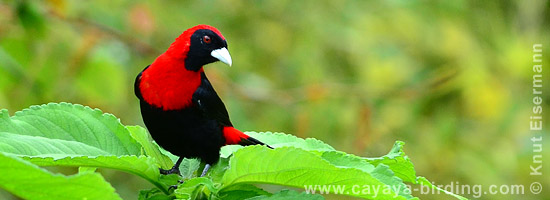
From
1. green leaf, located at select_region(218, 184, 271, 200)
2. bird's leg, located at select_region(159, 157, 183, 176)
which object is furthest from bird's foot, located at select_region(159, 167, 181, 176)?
green leaf, located at select_region(218, 184, 271, 200)

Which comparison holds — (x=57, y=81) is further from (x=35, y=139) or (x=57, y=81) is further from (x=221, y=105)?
(x=35, y=139)

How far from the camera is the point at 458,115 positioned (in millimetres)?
6680

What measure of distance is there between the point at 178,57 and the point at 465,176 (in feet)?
13.6

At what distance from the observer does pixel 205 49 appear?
7.98 feet

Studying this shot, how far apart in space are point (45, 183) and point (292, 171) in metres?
0.47

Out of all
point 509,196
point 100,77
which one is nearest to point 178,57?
point 100,77

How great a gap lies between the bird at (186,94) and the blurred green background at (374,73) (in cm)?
273

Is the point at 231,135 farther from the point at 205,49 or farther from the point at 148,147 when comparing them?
the point at 148,147

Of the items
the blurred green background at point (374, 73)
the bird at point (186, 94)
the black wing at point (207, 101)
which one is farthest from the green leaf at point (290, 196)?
the blurred green background at point (374, 73)

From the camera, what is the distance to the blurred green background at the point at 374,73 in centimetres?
579

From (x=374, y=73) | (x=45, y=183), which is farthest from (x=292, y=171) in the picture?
(x=374, y=73)

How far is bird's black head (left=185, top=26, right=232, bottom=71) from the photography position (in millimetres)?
2432

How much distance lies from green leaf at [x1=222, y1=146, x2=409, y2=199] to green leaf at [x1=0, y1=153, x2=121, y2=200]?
348 millimetres

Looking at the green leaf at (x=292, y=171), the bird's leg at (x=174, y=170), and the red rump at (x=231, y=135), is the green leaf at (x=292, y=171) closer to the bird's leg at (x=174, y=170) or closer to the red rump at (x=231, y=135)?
the bird's leg at (x=174, y=170)
